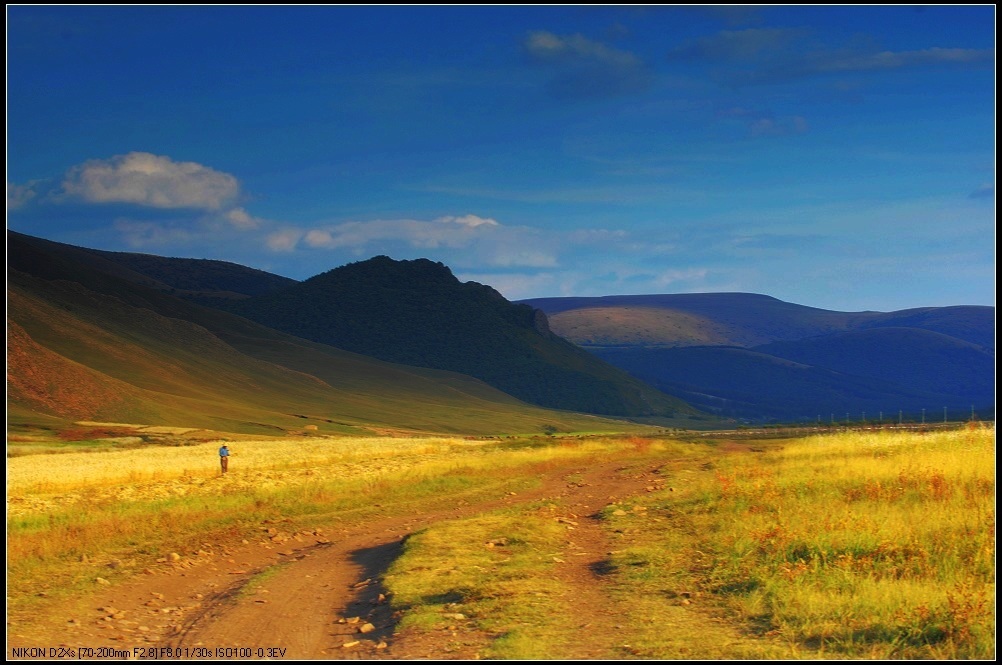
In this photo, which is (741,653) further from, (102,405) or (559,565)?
(102,405)

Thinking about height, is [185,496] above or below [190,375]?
below

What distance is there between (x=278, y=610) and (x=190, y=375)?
123852 millimetres

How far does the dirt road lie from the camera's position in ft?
37.8

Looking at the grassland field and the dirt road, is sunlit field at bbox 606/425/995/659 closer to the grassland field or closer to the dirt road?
the grassland field

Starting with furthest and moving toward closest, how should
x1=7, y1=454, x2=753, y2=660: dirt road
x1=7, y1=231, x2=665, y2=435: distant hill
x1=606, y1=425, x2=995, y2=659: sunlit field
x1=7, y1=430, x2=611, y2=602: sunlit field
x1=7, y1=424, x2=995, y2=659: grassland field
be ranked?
1. x1=7, y1=231, x2=665, y2=435: distant hill
2. x1=7, y1=430, x2=611, y2=602: sunlit field
3. x1=7, y1=454, x2=753, y2=660: dirt road
4. x1=7, y1=424, x2=995, y2=659: grassland field
5. x1=606, y1=425, x2=995, y2=659: sunlit field

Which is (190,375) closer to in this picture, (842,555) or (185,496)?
(185,496)

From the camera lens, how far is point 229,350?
15875 centimetres

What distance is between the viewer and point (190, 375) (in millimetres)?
131000

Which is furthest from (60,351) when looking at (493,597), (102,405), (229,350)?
(493,597)

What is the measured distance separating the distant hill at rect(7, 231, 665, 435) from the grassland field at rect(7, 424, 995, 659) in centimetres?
6814

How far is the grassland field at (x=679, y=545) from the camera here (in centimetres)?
1108

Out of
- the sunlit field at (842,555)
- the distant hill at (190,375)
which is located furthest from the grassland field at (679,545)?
the distant hill at (190,375)

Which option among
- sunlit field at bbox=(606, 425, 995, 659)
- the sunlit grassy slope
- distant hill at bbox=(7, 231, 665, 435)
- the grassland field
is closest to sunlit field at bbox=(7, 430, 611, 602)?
the grassland field

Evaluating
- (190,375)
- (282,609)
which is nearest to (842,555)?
(282,609)
